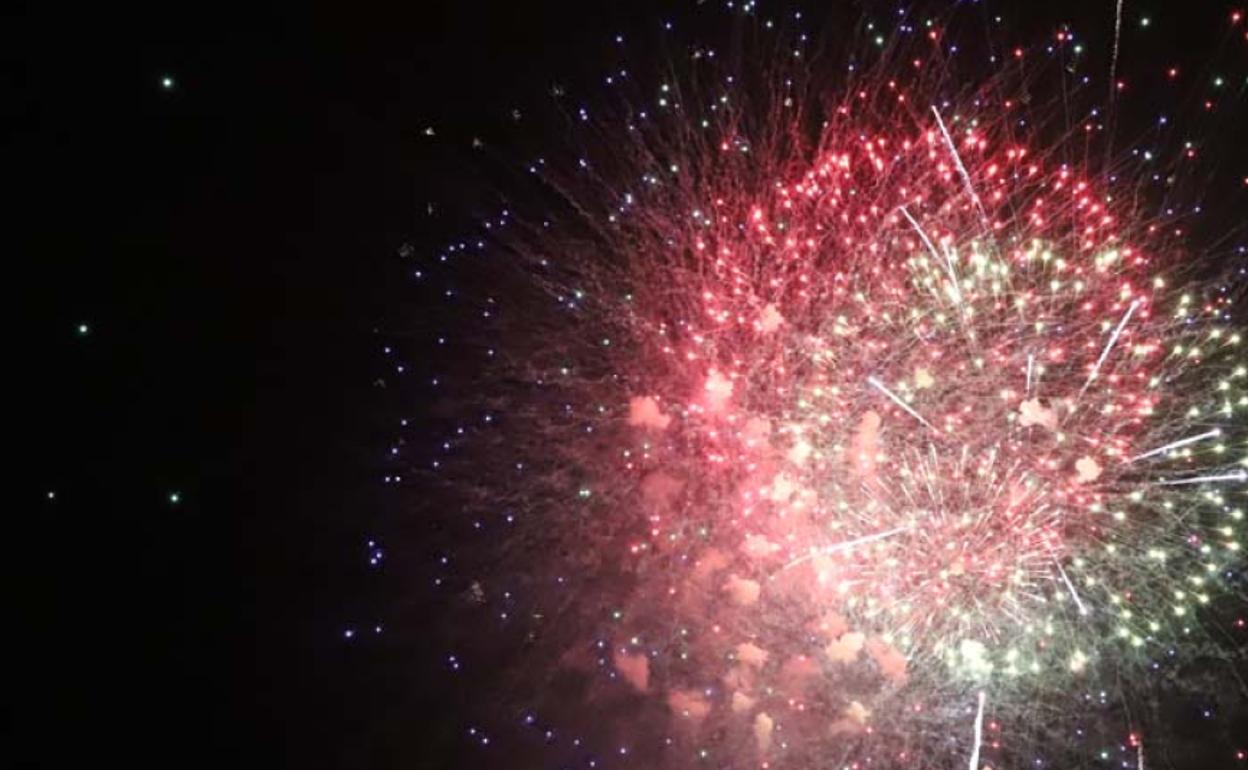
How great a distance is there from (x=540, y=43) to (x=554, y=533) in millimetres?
1903

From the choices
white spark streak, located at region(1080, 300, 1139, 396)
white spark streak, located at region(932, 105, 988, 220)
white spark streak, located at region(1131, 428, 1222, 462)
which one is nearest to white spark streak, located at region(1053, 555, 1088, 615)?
white spark streak, located at region(1131, 428, 1222, 462)

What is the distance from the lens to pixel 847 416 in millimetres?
3990

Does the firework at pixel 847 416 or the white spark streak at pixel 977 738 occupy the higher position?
the firework at pixel 847 416

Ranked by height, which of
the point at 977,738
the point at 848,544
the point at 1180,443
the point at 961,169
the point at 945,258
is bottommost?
the point at 977,738

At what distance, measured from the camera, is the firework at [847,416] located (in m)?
3.85

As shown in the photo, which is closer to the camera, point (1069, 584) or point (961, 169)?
point (961, 169)

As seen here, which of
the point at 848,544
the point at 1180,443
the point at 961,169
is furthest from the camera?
the point at 848,544

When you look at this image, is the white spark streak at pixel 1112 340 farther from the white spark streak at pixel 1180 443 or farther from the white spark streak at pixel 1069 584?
the white spark streak at pixel 1069 584

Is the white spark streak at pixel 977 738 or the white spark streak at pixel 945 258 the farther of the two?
the white spark streak at pixel 977 738

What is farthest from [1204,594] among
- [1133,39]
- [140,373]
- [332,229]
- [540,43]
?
[140,373]

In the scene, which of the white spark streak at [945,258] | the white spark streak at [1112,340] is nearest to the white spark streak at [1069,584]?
the white spark streak at [1112,340]

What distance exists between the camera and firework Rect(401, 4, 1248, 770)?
3.85 metres

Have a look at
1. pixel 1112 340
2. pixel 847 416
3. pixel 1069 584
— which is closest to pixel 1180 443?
pixel 1112 340

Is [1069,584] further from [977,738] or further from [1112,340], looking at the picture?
[1112,340]
